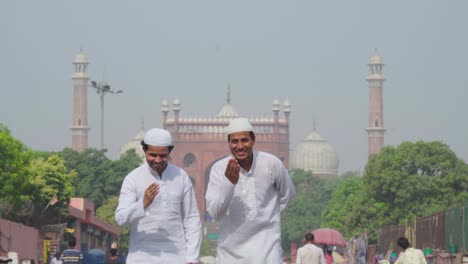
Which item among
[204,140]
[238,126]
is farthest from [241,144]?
[204,140]

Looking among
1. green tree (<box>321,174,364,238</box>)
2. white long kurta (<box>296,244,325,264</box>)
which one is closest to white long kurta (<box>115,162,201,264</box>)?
white long kurta (<box>296,244,325,264</box>)

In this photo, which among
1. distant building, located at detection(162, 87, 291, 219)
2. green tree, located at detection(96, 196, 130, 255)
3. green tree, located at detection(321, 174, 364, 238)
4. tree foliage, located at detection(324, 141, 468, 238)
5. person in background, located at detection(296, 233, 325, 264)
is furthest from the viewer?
distant building, located at detection(162, 87, 291, 219)

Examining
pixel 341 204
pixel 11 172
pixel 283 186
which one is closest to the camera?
pixel 283 186

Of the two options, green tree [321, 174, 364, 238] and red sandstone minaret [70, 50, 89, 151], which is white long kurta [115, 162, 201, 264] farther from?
red sandstone minaret [70, 50, 89, 151]

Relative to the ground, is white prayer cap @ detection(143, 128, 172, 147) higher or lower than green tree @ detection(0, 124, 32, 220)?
lower

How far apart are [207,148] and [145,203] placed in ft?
375

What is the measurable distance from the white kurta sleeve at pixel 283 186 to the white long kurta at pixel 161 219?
1.84 feet

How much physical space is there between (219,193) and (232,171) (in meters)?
0.19

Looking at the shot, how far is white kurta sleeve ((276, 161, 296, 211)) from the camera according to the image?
866 cm

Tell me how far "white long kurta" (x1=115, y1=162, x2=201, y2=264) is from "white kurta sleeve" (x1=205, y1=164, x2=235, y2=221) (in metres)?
0.56

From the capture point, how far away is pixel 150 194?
8820 millimetres

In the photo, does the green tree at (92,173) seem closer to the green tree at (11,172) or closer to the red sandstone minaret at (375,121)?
the green tree at (11,172)

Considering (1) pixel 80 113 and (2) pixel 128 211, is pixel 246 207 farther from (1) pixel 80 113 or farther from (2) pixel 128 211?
(1) pixel 80 113

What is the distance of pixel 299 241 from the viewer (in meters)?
99.3
